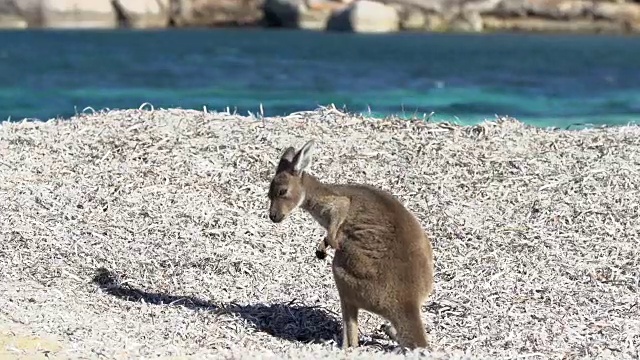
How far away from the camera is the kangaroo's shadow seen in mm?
7398

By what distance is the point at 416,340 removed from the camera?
6.50m

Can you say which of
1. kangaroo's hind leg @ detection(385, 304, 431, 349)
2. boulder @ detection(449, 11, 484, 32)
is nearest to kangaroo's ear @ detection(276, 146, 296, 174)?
kangaroo's hind leg @ detection(385, 304, 431, 349)

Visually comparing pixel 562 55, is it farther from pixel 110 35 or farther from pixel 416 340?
pixel 416 340

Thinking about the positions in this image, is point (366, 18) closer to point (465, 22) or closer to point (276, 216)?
point (465, 22)

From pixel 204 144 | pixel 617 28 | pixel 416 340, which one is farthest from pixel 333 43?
pixel 416 340

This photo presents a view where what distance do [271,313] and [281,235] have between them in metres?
1.45

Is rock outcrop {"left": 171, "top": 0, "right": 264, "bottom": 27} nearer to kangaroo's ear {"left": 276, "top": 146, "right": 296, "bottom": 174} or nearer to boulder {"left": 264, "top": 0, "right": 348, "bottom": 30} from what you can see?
boulder {"left": 264, "top": 0, "right": 348, "bottom": 30}

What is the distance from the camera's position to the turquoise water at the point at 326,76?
2611 cm

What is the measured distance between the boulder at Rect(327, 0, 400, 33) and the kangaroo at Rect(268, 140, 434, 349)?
6888 cm

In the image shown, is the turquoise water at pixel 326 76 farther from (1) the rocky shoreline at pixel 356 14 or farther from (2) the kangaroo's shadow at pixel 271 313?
(1) the rocky shoreline at pixel 356 14

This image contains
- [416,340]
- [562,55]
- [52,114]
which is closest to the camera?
[416,340]

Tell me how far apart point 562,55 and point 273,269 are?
47.4m

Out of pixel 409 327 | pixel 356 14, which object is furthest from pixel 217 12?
pixel 409 327

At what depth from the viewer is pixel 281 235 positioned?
902cm
